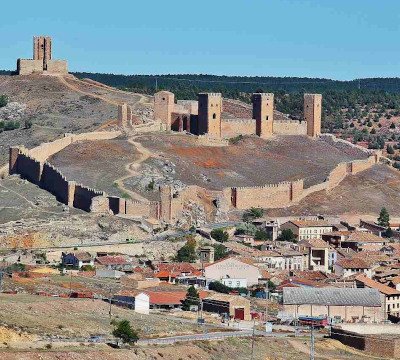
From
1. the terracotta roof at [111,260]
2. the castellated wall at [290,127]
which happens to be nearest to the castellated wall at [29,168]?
the terracotta roof at [111,260]

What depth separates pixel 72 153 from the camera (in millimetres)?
112125

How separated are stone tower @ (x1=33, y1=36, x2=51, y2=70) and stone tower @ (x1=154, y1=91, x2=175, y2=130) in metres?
14.8

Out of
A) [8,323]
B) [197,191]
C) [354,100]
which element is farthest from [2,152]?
[354,100]

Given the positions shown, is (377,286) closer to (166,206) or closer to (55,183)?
(166,206)

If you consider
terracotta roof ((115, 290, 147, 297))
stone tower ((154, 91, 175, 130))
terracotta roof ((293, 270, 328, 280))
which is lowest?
terracotta roof ((293, 270, 328, 280))

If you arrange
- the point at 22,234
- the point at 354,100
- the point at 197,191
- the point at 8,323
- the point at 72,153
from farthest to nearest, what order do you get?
the point at 354,100
the point at 72,153
the point at 197,191
the point at 22,234
the point at 8,323

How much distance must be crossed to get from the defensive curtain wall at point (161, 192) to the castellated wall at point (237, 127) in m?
8.06

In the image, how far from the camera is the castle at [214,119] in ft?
401

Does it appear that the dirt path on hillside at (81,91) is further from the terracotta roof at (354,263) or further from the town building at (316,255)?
the terracotta roof at (354,263)

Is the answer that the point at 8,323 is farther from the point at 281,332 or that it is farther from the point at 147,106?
the point at 147,106

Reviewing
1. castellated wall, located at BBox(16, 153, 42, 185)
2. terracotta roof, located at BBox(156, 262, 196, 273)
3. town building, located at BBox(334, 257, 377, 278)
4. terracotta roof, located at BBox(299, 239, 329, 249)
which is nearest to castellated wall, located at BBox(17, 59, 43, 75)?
castellated wall, located at BBox(16, 153, 42, 185)

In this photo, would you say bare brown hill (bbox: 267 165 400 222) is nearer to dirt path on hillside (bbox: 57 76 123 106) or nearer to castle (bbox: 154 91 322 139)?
castle (bbox: 154 91 322 139)

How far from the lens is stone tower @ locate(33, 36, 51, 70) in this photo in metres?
135

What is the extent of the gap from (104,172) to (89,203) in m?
9.71
